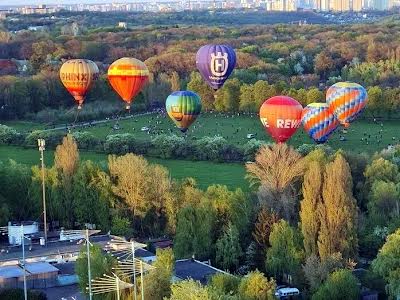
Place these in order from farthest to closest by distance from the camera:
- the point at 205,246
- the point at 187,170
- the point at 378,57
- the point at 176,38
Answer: the point at 176,38 < the point at 378,57 < the point at 187,170 < the point at 205,246

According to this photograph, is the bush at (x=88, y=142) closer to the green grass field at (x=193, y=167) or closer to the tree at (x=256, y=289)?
the green grass field at (x=193, y=167)

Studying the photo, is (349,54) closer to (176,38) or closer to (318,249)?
(176,38)

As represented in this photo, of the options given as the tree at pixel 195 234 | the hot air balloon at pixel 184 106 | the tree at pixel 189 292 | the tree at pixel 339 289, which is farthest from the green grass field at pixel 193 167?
the tree at pixel 189 292

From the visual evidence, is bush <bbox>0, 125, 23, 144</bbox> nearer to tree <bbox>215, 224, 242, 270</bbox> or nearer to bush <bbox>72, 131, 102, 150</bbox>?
bush <bbox>72, 131, 102, 150</bbox>

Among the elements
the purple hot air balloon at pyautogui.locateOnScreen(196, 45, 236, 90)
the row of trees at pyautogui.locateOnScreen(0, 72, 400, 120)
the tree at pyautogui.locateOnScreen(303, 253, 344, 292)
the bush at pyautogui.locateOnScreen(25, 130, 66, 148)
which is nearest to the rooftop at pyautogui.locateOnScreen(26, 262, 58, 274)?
the tree at pyautogui.locateOnScreen(303, 253, 344, 292)

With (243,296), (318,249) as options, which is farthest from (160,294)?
(318,249)

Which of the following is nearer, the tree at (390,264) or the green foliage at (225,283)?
the green foliage at (225,283)

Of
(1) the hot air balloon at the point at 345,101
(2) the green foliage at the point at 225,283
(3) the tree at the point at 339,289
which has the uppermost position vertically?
(1) the hot air balloon at the point at 345,101
